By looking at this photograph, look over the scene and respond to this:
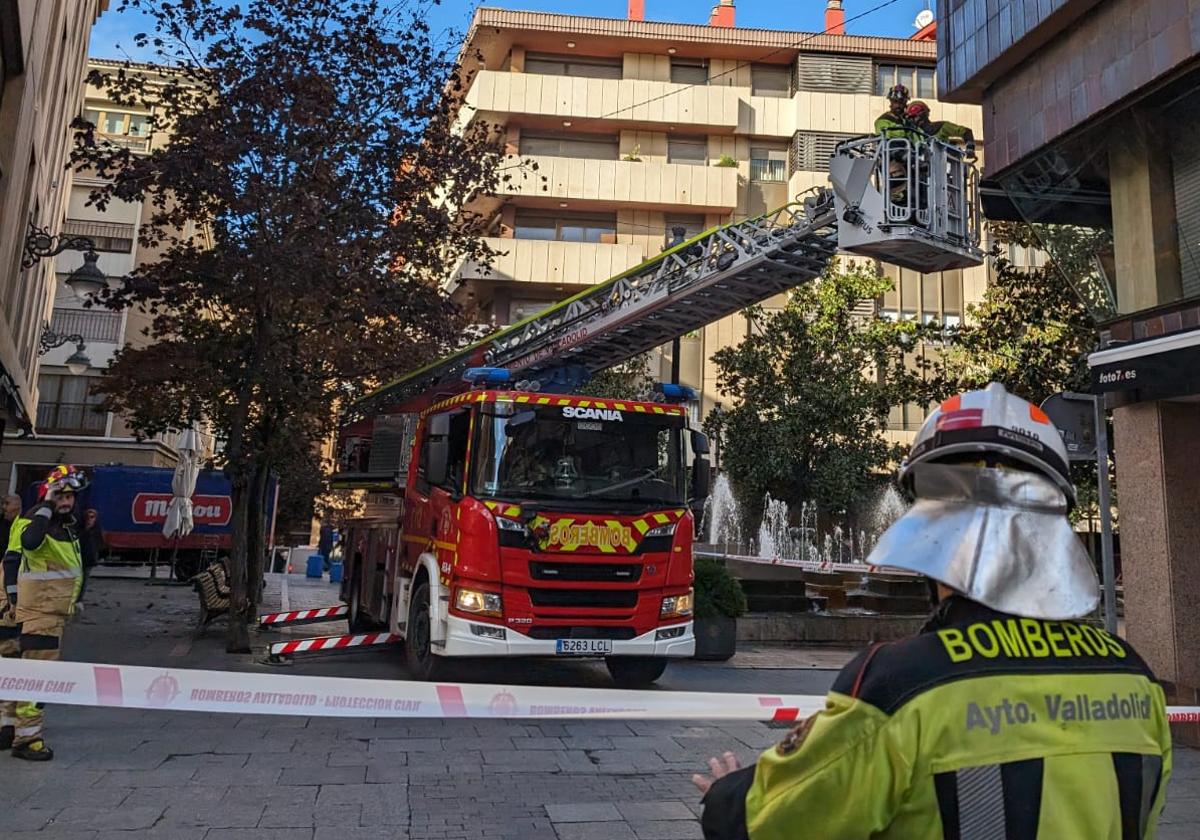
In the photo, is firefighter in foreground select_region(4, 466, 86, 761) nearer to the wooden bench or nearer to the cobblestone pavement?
the cobblestone pavement

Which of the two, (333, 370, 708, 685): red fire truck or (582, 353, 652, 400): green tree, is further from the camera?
(582, 353, 652, 400): green tree

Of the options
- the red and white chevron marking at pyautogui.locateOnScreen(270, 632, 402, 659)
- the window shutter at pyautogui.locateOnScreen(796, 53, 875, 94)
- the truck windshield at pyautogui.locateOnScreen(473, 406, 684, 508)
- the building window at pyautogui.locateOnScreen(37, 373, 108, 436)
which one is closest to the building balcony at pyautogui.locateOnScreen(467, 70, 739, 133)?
the window shutter at pyautogui.locateOnScreen(796, 53, 875, 94)

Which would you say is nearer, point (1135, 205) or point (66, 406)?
point (1135, 205)

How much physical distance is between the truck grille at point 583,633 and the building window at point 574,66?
28565 mm

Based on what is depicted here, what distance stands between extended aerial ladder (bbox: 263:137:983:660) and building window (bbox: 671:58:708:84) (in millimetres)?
24477

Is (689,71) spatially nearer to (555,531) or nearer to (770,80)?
(770,80)

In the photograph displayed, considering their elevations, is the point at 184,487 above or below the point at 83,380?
below

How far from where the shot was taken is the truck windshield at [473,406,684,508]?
8156mm

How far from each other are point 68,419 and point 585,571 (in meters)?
28.4

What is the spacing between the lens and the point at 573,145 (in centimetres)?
3244

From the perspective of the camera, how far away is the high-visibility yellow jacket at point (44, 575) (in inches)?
233

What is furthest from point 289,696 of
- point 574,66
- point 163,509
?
point 574,66

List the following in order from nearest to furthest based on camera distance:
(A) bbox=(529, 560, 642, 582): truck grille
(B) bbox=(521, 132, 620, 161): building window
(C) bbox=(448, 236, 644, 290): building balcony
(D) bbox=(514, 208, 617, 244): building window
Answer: (A) bbox=(529, 560, 642, 582): truck grille → (C) bbox=(448, 236, 644, 290): building balcony → (D) bbox=(514, 208, 617, 244): building window → (B) bbox=(521, 132, 620, 161): building window

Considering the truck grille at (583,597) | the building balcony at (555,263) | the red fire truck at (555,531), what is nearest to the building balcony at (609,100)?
the building balcony at (555,263)
